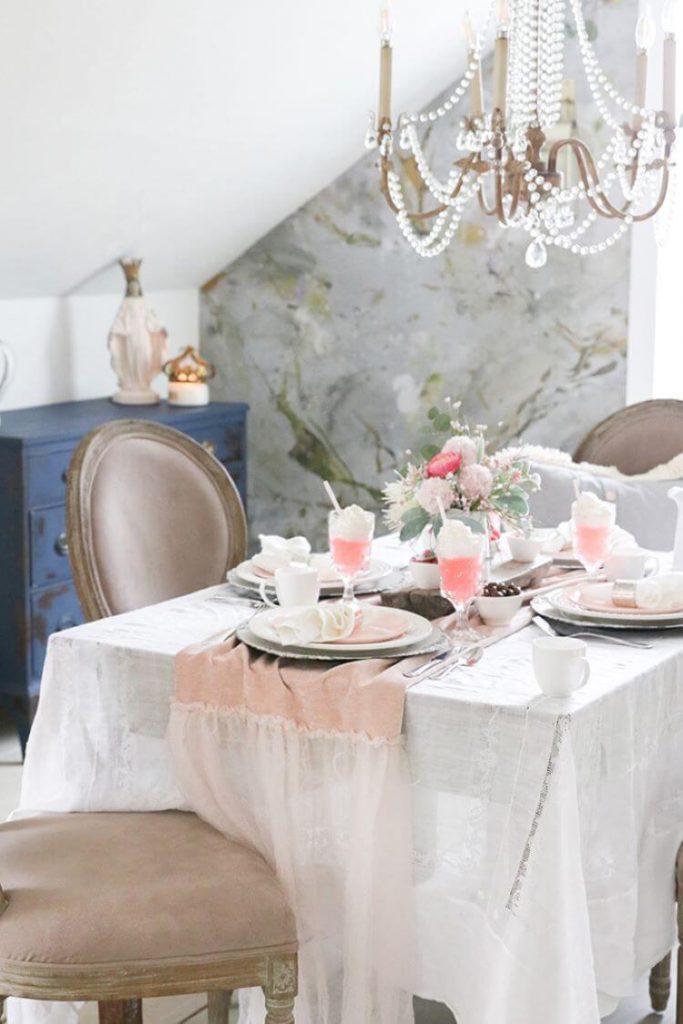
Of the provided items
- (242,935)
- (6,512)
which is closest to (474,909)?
(242,935)

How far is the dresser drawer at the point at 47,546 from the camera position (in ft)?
13.1

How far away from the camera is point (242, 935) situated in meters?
1.93

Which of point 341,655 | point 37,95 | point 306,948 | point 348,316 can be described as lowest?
point 306,948

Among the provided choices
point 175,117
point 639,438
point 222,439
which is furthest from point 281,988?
point 222,439

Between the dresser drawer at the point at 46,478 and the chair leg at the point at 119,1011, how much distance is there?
72.7 inches

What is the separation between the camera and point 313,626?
2.23 metres

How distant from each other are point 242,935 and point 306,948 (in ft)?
0.89

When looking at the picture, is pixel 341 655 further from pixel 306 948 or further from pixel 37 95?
pixel 37 95

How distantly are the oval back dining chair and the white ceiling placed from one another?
1037 mm

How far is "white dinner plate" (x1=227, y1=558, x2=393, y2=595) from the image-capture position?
2.67 m

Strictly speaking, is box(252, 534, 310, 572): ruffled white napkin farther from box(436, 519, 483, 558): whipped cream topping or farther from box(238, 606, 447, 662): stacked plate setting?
box(436, 519, 483, 558): whipped cream topping

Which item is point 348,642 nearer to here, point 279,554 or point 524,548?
point 279,554

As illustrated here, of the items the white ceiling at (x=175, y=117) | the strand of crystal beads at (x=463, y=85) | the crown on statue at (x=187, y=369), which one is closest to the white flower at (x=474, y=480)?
the strand of crystal beads at (x=463, y=85)

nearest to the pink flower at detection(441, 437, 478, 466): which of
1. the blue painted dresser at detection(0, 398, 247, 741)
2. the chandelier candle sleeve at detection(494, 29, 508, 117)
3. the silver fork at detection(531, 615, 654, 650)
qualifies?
the silver fork at detection(531, 615, 654, 650)
